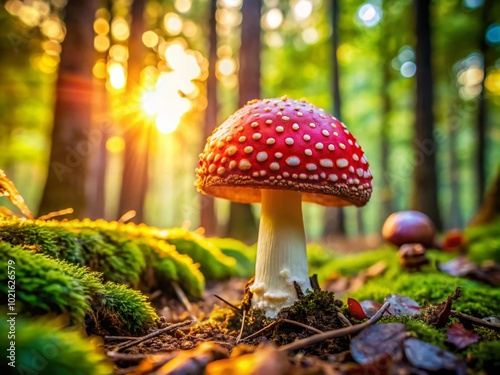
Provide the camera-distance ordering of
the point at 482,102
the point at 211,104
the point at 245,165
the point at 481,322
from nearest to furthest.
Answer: the point at 481,322 < the point at 245,165 < the point at 211,104 < the point at 482,102

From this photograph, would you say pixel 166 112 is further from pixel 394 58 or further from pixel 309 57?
pixel 394 58

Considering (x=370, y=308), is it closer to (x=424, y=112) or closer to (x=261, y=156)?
(x=261, y=156)

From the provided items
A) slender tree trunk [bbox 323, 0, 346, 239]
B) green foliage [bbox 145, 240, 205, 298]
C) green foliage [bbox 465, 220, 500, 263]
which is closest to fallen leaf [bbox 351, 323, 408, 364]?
green foliage [bbox 145, 240, 205, 298]

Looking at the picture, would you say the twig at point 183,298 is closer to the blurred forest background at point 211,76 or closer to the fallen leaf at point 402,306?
the fallen leaf at point 402,306

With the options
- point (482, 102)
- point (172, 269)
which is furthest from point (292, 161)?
point (482, 102)

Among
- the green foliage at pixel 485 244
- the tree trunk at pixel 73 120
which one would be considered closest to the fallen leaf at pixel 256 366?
the green foliage at pixel 485 244

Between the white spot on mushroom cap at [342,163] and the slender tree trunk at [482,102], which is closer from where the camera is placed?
the white spot on mushroom cap at [342,163]
